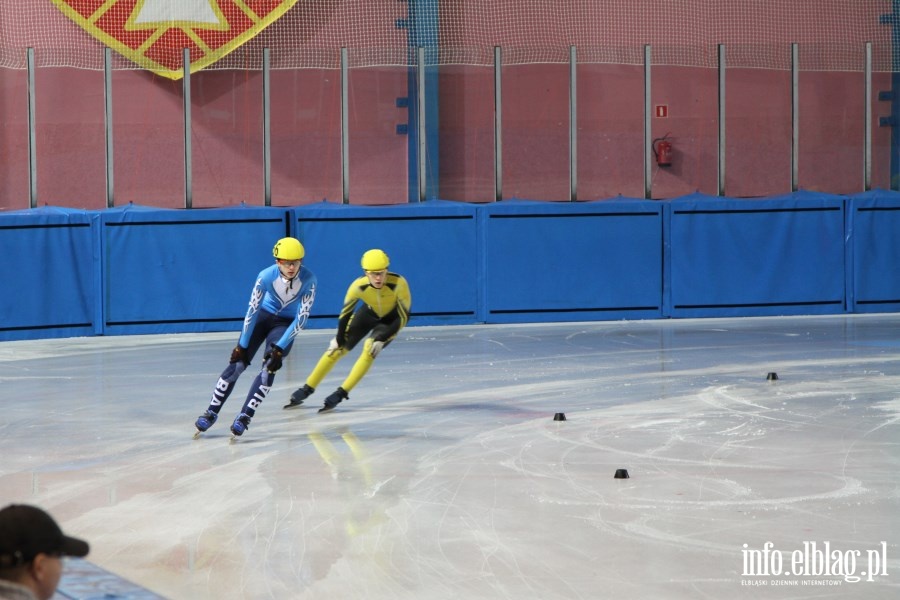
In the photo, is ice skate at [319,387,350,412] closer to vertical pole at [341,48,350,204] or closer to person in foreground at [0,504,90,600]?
vertical pole at [341,48,350,204]

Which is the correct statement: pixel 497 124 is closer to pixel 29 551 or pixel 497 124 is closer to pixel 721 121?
pixel 721 121

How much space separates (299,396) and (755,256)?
9.10 meters

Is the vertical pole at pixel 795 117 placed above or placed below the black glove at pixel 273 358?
above

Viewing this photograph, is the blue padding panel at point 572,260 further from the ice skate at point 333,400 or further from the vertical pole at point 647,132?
the ice skate at point 333,400

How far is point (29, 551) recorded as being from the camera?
8.79ft

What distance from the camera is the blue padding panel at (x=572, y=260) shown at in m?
17.6

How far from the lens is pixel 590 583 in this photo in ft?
18.7

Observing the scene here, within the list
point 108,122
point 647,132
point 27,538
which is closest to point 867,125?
point 647,132

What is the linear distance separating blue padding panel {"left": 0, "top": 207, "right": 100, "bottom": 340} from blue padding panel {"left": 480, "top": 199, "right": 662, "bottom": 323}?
205 inches

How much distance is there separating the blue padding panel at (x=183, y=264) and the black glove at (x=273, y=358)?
23.8ft

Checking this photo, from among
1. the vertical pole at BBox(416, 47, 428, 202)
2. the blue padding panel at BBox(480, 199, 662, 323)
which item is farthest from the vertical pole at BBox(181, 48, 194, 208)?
the blue padding panel at BBox(480, 199, 662, 323)

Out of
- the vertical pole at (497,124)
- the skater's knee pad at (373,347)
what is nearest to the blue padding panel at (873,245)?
the vertical pole at (497,124)

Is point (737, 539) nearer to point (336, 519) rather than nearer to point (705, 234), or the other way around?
point (336, 519)

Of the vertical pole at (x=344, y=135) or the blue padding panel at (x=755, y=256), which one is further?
the blue padding panel at (x=755, y=256)
